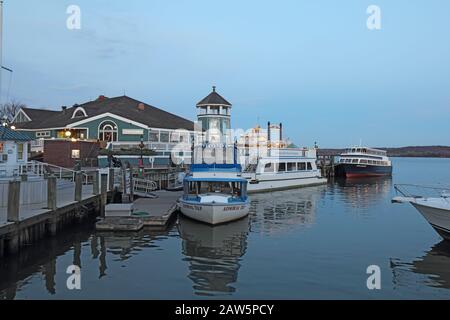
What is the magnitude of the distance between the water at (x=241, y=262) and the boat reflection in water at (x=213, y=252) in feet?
0.12

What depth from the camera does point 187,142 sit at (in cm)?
4981

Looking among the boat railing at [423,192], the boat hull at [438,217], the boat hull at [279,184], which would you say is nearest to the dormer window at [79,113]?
the boat hull at [279,184]

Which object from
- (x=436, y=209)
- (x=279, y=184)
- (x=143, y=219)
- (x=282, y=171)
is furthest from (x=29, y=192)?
(x=282, y=171)

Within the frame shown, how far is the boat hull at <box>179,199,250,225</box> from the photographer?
21344 mm

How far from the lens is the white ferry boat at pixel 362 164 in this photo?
68688 millimetres

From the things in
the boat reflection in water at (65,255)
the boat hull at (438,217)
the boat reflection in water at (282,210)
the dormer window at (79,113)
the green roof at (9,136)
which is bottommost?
the boat reflection in water at (65,255)

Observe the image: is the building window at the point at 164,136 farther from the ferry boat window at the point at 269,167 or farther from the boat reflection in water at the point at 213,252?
the boat reflection in water at the point at 213,252

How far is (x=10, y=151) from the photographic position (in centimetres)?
2470

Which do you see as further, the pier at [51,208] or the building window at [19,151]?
the building window at [19,151]

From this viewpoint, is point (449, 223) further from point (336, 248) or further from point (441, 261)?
point (336, 248)
